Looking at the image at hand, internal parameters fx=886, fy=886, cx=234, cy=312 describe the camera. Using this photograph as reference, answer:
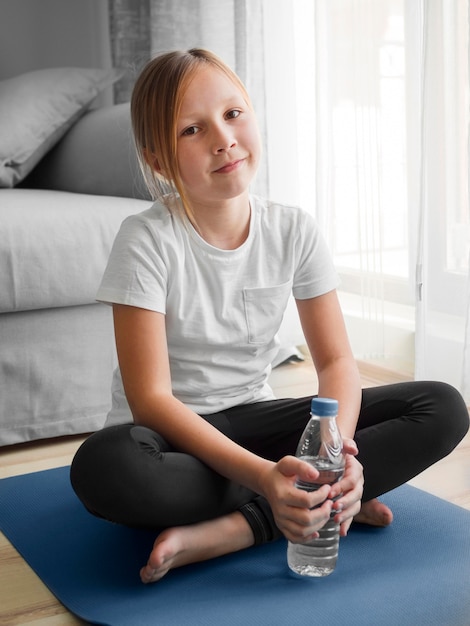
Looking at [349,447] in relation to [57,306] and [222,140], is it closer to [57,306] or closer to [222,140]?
[222,140]

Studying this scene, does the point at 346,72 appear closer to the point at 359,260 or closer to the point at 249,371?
the point at 359,260

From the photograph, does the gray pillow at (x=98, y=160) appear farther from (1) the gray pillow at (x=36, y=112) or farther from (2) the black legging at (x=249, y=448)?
(2) the black legging at (x=249, y=448)

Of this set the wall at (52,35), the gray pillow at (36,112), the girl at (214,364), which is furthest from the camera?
the wall at (52,35)

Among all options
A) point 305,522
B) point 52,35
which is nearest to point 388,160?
point 305,522

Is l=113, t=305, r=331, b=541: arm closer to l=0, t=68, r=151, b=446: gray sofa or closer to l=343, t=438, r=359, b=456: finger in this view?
l=343, t=438, r=359, b=456: finger

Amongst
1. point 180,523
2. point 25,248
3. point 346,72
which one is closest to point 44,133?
point 25,248

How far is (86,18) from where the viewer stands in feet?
9.41

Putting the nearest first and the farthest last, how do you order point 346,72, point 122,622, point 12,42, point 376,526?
point 122,622 → point 376,526 → point 346,72 → point 12,42

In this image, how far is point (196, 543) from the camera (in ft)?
3.63

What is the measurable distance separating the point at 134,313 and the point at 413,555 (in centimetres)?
48

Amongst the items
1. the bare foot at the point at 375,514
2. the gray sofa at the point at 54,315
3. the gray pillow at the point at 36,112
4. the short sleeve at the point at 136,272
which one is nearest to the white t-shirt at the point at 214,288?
the short sleeve at the point at 136,272

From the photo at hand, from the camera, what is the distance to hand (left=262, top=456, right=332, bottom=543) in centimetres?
100

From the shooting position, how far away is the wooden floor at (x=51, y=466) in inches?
41.5

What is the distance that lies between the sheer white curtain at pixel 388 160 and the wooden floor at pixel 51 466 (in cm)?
18
